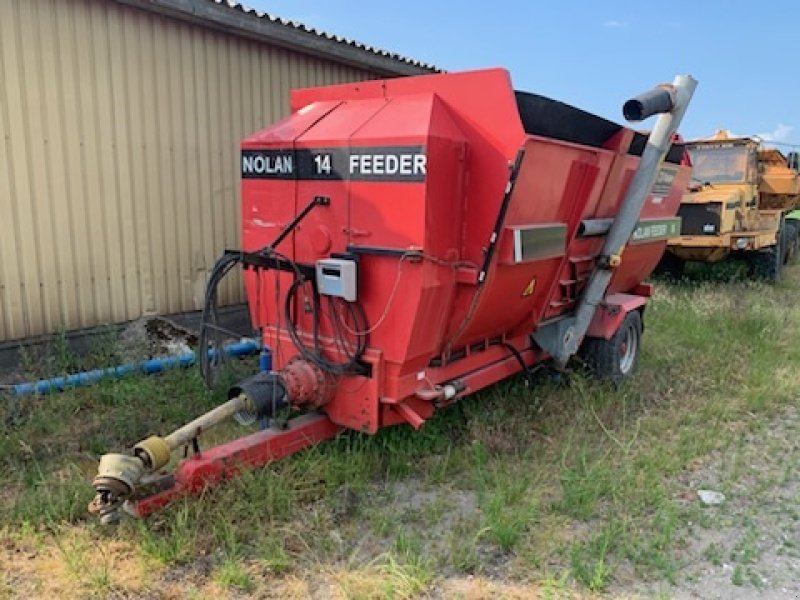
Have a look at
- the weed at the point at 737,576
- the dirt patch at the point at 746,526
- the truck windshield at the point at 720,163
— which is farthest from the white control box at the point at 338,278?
the truck windshield at the point at 720,163

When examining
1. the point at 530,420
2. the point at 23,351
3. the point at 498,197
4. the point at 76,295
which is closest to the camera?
the point at 498,197

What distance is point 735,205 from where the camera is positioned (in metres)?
10.1

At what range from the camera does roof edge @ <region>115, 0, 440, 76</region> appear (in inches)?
220

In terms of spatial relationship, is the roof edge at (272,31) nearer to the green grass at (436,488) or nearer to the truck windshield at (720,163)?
the green grass at (436,488)

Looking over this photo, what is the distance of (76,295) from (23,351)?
65 cm

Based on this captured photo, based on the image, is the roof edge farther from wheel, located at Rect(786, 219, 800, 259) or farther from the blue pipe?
wheel, located at Rect(786, 219, 800, 259)

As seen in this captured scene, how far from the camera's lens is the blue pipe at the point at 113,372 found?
14.8 feet

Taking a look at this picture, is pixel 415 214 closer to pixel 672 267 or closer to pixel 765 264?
pixel 672 267

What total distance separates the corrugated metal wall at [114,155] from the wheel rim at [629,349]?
12.0 feet

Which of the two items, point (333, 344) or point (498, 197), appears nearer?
point (498, 197)

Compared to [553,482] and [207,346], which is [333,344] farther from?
[553,482]

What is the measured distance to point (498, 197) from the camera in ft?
11.5

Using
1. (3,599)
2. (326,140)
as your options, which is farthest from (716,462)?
(3,599)

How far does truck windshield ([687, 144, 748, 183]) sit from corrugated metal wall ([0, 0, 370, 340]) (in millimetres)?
7491
